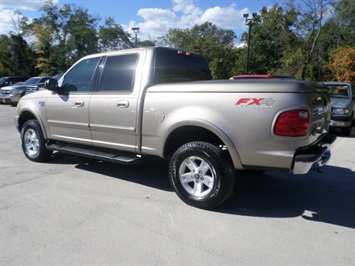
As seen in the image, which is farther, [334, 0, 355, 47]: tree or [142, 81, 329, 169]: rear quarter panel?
[334, 0, 355, 47]: tree

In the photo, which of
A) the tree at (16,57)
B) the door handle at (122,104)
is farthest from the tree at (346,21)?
the tree at (16,57)

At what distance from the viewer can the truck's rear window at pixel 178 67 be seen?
4.61m

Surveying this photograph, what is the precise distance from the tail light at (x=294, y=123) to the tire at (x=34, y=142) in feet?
14.4

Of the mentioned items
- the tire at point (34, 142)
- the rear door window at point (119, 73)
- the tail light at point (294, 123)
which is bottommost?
the tire at point (34, 142)

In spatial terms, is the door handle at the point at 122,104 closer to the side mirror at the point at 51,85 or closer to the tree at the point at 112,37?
the side mirror at the point at 51,85

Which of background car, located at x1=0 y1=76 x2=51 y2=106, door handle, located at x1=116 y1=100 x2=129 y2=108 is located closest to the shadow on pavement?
door handle, located at x1=116 y1=100 x2=129 y2=108

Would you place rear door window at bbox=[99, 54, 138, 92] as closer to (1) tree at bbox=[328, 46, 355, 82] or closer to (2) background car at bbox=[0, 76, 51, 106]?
(2) background car at bbox=[0, 76, 51, 106]

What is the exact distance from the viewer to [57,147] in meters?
5.50

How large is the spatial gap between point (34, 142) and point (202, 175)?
148 inches

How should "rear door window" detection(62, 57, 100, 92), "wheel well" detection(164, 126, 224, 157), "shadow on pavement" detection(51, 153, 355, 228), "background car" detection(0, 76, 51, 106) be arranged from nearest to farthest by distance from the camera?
"shadow on pavement" detection(51, 153, 355, 228) < "wheel well" detection(164, 126, 224, 157) < "rear door window" detection(62, 57, 100, 92) < "background car" detection(0, 76, 51, 106)

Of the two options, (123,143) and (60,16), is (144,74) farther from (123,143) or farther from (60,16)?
(60,16)

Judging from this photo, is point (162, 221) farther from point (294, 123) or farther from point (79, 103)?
point (79, 103)

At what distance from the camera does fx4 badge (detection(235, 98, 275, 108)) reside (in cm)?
336

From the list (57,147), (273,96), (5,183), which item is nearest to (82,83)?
(57,147)
